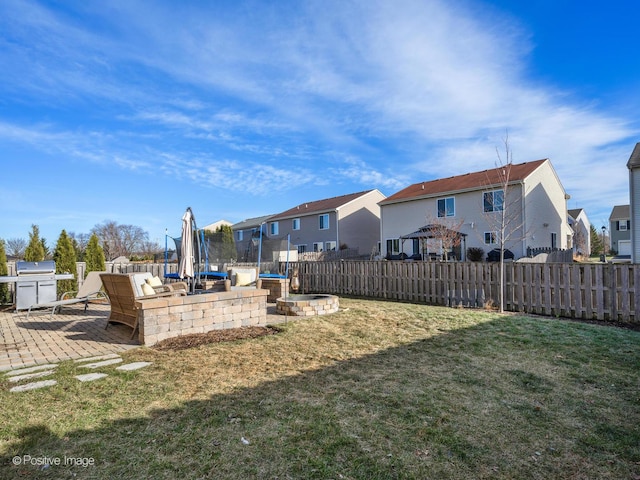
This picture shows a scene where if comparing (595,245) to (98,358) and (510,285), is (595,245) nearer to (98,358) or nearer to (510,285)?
(510,285)

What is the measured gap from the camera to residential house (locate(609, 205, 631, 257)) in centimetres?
3934

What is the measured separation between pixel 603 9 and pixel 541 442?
12.7 meters

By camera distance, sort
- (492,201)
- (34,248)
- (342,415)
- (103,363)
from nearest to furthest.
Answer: (342,415) < (103,363) < (34,248) < (492,201)

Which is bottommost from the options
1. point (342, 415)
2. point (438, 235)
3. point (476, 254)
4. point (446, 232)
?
point (342, 415)

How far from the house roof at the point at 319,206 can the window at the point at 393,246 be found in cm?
570

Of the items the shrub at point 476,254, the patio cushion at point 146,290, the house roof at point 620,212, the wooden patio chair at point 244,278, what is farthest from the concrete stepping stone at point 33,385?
the house roof at point 620,212

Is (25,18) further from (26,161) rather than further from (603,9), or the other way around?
(603,9)

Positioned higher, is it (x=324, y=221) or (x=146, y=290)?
(x=324, y=221)

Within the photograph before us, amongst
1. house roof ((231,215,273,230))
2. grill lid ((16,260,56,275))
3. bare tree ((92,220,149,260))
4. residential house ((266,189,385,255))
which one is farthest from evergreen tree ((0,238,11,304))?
bare tree ((92,220,149,260))

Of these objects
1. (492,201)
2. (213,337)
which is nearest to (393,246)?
(492,201)

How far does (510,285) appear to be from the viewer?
28.5 ft

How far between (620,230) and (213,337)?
49.8 meters

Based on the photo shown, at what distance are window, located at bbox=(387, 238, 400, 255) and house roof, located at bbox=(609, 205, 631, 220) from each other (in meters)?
31.5

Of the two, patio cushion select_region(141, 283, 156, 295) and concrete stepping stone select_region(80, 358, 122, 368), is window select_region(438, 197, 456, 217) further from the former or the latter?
concrete stepping stone select_region(80, 358, 122, 368)
